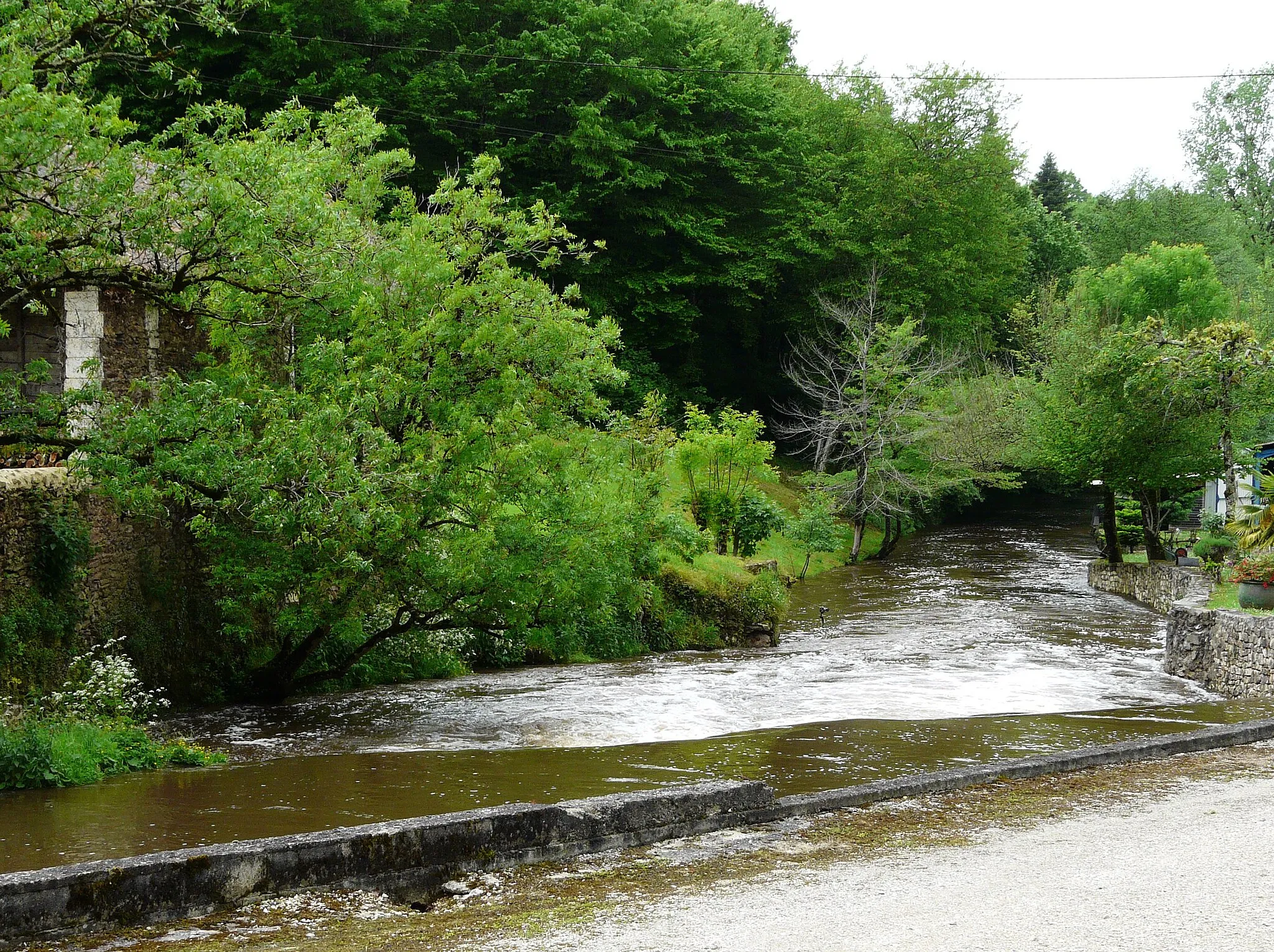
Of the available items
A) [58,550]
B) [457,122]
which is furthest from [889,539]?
[58,550]

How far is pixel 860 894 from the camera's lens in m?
5.53

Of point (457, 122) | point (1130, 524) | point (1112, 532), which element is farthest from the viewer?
point (1130, 524)

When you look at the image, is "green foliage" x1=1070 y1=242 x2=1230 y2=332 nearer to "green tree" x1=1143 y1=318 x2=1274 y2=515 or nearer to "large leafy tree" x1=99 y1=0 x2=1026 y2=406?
"large leafy tree" x1=99 y1=0 x2=1026 y2=406

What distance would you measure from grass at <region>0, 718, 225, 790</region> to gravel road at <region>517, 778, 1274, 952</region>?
18.2ft

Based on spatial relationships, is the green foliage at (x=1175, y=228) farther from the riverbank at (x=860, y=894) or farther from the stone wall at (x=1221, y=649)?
the riverbank at (x=860, y=894)

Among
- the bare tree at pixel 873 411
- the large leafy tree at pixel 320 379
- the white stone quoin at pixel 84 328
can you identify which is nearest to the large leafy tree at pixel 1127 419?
the bare tree at pixel 873 411

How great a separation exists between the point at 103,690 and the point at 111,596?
1.85 metres

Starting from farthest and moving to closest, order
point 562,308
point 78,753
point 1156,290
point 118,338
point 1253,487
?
point 1156,290
point 1253,487
point 562,308
point 118,338
point 78,753

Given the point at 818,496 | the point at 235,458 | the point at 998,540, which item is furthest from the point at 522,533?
the point at 998,540

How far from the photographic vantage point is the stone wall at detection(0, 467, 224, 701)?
Answer: 10.7 m

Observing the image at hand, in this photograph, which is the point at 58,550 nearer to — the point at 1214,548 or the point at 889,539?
the point at 1214,548

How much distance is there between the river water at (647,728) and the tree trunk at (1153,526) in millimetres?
8833

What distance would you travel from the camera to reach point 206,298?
39.5 feet

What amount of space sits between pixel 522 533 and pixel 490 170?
4435 millimetres
